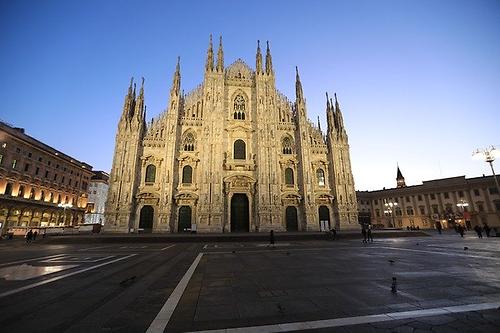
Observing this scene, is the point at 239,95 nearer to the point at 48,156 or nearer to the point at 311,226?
the point at 311,226

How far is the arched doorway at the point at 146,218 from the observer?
2772 centimetres

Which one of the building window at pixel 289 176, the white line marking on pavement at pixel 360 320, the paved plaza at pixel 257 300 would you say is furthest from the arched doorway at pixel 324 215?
the white line marking on pavement at pixel 360 320

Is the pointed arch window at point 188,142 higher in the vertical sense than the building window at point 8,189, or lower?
higher

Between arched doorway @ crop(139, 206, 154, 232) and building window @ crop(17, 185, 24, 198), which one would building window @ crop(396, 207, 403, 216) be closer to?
arched doorway @ crop(139, 206, 154, 232)

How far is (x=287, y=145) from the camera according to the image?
3325 cm

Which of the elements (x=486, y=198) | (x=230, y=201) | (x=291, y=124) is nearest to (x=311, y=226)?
(x=230, y=201)

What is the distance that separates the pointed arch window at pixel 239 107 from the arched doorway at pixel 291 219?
14684mm

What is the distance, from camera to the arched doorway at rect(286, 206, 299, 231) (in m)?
30.3

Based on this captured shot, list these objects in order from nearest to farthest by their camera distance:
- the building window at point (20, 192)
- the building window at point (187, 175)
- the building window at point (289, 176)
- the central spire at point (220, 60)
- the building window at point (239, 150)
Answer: the building window at point (187, 175) < the building window at point (239, 150) < the building window at point (289, 176) < the central spire at point (220, 60) < the building window at point (20, 192)

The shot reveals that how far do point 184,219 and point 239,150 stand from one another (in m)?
11.7

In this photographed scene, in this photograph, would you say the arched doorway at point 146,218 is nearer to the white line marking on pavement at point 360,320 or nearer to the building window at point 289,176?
the building window at point 289,176

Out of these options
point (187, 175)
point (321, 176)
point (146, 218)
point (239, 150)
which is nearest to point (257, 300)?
point (187, 175)

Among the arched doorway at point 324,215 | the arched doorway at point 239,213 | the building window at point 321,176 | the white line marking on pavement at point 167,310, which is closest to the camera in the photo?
the white line marking on pavement at point 167,310

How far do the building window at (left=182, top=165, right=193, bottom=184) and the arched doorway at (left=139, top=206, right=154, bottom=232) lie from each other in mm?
5317
